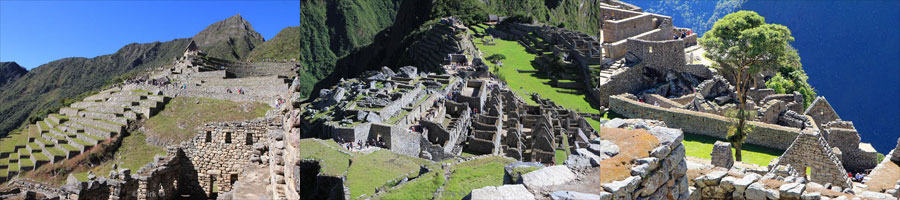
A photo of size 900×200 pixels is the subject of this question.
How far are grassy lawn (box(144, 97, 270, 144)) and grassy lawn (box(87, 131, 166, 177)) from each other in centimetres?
86

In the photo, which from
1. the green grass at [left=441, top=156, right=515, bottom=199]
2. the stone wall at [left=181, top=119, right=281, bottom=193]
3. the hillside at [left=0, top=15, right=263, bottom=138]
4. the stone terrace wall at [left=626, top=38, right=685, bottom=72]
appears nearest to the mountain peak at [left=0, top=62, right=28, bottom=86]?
the hillside at [left=0, top=15, right=263, bottom=138]

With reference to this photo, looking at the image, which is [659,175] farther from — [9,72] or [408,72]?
[9,72]

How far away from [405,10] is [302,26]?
3.27ft

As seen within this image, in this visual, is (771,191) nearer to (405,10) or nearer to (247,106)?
(405,10)

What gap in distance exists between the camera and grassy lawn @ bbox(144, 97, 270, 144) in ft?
78.0

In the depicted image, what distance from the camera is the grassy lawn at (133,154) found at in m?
18.9

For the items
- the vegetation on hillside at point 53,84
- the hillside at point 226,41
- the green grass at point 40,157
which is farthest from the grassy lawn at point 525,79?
the hillside at point 226,41

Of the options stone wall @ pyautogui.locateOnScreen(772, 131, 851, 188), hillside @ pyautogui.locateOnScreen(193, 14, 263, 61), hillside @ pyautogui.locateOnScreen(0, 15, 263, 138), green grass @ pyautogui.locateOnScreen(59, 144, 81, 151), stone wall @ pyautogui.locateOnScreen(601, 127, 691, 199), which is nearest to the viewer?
stone wall @ pyautogui.locateOnScreen(601, 127, 691, 199)

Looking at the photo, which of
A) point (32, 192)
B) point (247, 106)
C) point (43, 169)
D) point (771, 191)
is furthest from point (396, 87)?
point (247, 106)

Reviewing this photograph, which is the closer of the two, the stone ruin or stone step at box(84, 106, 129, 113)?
the stone ruin

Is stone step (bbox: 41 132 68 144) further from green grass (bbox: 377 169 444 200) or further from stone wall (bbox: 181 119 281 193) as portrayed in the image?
green grass (bbox: 377 169 444 200)

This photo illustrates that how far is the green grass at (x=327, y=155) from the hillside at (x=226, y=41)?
3401cm

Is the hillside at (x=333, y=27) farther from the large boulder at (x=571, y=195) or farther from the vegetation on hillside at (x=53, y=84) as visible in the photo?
the vegetation on hillside at (x=53, y=84)

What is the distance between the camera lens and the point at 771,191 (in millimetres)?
7301
